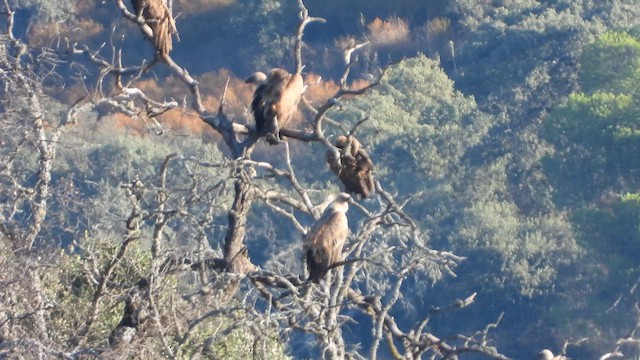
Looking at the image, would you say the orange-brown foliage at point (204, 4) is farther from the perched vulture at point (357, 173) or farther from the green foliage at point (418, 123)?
the perched vulture at point (357, 173)

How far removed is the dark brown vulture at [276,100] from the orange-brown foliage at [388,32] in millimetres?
27117

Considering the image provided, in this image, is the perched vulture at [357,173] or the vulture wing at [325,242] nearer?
the vulture wing at [325,242]

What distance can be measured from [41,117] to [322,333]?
175cm

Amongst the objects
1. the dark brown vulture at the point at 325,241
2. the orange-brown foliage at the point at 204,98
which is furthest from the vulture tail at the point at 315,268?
the orange-brown foliage at the point at 204,98

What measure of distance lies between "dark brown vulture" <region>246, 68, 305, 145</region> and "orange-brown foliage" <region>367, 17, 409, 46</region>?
27.1 meters

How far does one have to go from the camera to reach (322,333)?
688 centimetres

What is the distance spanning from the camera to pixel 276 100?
8180mm

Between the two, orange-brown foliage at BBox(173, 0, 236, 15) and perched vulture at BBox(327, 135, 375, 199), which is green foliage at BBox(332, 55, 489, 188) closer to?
orange-brown foliage at BBox(173, 0, 236, 15)

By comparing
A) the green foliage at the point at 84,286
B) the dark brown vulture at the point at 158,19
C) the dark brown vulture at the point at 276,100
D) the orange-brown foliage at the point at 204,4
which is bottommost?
the orange-brown foliage at the point at 204,4

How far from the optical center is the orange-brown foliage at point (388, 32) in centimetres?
3575

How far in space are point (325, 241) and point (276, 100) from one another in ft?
3.52

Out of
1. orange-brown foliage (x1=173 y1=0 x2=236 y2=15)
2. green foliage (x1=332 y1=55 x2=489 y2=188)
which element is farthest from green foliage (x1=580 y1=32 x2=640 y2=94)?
orange-brown foliage (x1=173 y1=0 x2=236 y2=15)

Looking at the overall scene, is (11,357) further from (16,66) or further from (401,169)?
(401,169)

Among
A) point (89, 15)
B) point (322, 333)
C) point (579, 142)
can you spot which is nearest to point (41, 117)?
point (322, 333)
